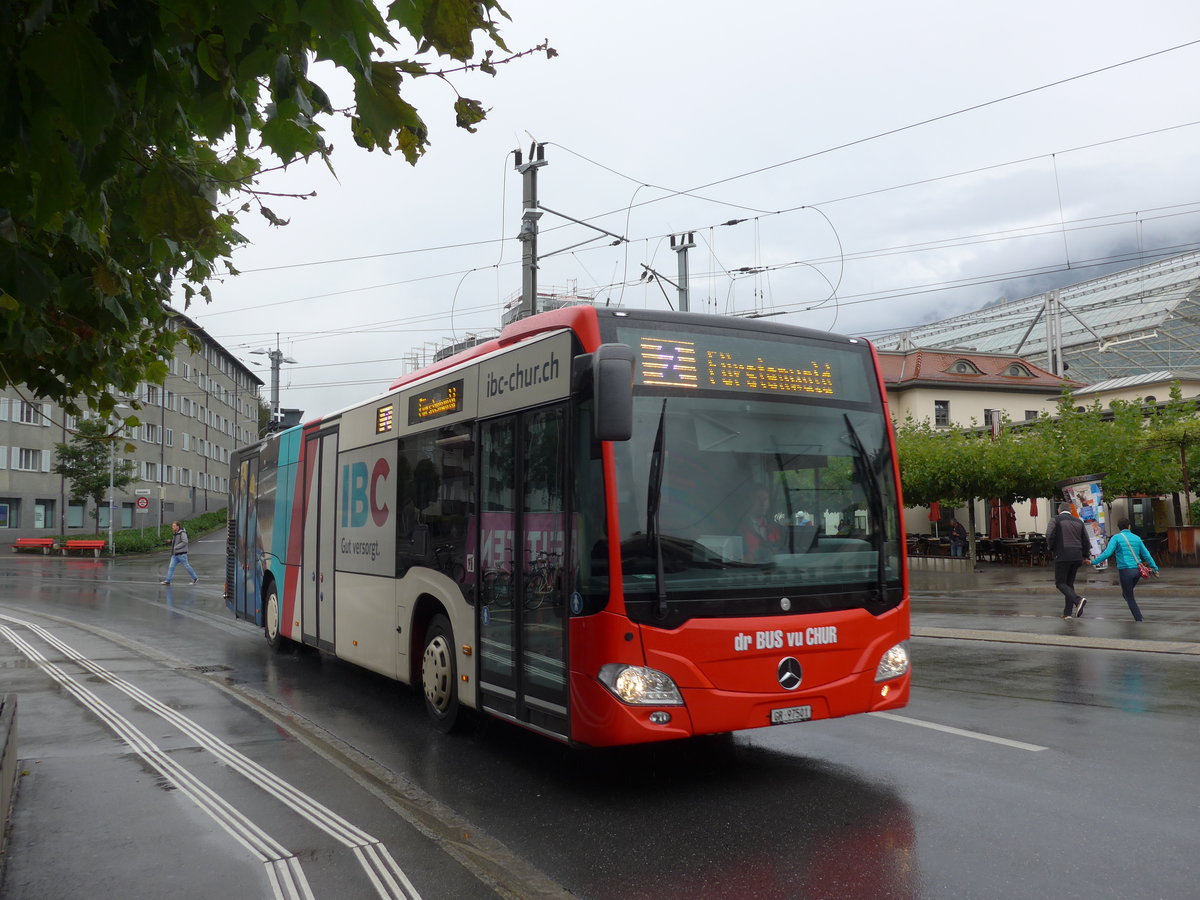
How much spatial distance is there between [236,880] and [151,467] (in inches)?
2736

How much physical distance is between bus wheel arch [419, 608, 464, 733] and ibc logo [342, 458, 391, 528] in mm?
1384

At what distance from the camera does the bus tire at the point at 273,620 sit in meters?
12.7

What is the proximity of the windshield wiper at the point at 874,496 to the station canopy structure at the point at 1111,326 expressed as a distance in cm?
4934

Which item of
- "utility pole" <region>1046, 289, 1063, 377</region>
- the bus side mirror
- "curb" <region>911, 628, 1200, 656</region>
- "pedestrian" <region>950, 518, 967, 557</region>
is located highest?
"utility pole" <region>1046, 289, 1063, 377</region>

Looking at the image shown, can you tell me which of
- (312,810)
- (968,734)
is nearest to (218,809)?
(312,810)

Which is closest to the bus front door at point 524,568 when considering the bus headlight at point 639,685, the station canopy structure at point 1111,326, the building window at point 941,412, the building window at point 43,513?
the bus headlight at point 639,685

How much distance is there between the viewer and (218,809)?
19.0 feet

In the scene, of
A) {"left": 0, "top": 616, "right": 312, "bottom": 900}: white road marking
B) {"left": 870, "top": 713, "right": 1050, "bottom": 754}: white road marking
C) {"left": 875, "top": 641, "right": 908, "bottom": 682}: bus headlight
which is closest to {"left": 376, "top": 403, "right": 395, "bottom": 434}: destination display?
{"left": 0, "top": 616, "right": 312, "bottom": 900}: white road marking

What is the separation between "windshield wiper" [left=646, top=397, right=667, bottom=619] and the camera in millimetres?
5684

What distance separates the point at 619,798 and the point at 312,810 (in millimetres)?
1803

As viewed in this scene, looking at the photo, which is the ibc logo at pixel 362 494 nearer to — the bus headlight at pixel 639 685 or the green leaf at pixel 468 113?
the bus headlight at pixel 639 685

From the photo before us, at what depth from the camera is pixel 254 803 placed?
593cm

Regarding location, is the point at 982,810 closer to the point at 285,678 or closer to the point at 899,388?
the point at 285,678

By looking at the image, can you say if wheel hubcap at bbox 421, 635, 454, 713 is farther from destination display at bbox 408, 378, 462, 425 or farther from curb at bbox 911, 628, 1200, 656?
curb at bbox 911, 628, 1200, 656
